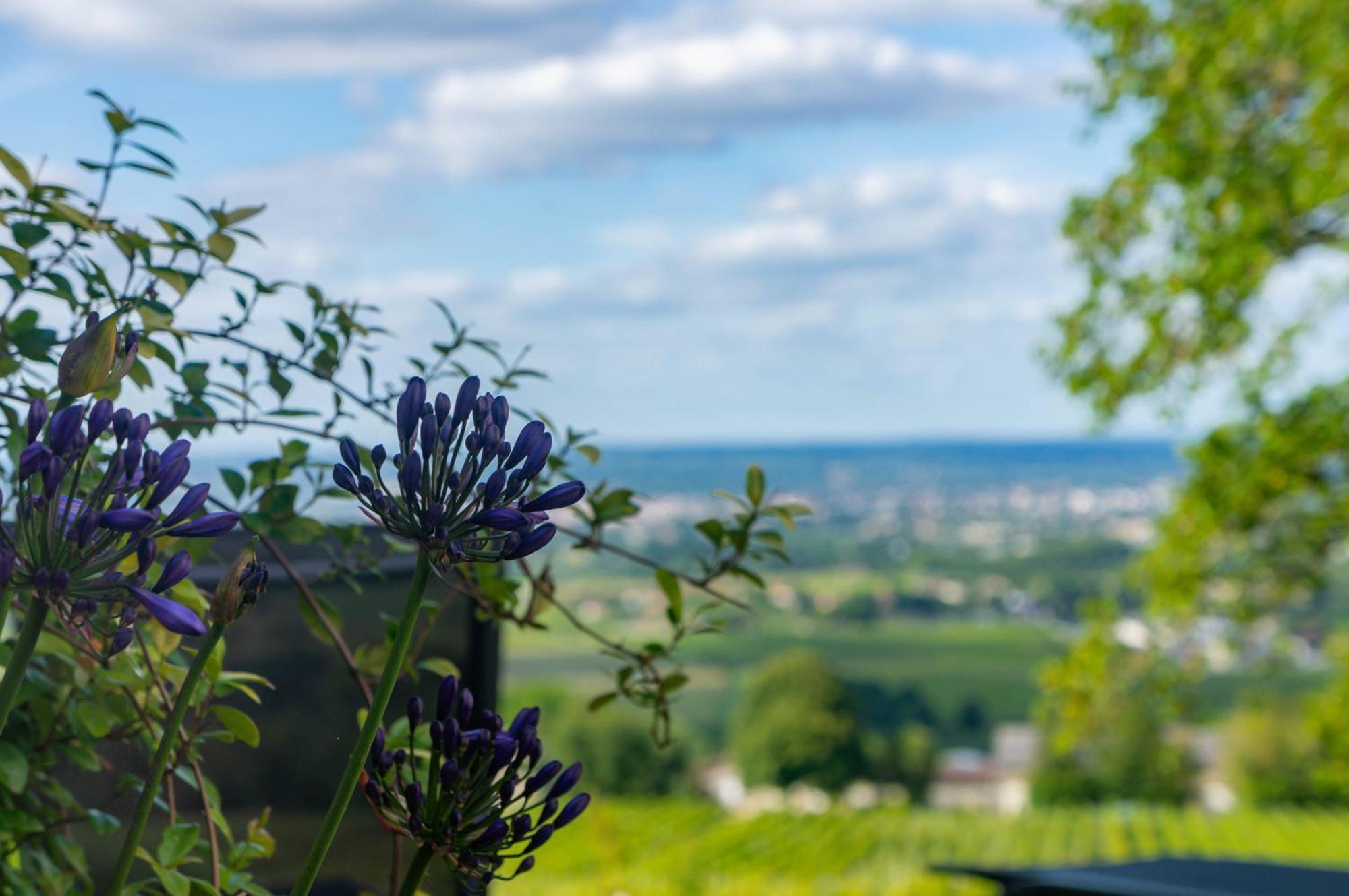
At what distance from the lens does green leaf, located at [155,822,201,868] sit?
575mm

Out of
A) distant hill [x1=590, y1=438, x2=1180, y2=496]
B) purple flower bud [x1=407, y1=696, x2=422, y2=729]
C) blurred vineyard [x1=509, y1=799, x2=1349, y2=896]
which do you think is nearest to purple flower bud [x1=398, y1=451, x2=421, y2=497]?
purple flower bud [x1=407, y1=696, x2=422, y2=729]

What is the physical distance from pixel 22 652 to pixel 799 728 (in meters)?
40.6

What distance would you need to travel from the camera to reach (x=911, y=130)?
3607 inches

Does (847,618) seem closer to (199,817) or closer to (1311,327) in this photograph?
(1311,327)

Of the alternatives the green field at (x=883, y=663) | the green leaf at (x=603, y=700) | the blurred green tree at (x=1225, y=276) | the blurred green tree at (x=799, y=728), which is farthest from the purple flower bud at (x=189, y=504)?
the green field at (x=883, y=663)

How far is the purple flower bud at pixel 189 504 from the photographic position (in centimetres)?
42

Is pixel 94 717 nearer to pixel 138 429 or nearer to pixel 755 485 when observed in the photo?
pixel 138 429

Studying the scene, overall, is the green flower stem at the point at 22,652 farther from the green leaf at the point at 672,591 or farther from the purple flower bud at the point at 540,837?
the green leaf at the point at 672,591

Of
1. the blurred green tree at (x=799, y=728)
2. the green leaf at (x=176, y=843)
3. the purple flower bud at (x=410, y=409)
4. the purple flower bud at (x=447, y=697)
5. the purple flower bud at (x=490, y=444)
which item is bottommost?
the blurred green tree at (x=799, y=728)

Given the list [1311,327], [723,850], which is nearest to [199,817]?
[1311,327]

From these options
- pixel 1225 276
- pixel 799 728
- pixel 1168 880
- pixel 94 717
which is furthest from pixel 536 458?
pixel 799 728

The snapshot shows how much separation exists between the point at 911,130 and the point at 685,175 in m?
16.6

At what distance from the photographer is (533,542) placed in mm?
427

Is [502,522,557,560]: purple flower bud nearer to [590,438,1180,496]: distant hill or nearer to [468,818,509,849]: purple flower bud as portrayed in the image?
[468,818,509,849]: purple flower bud
